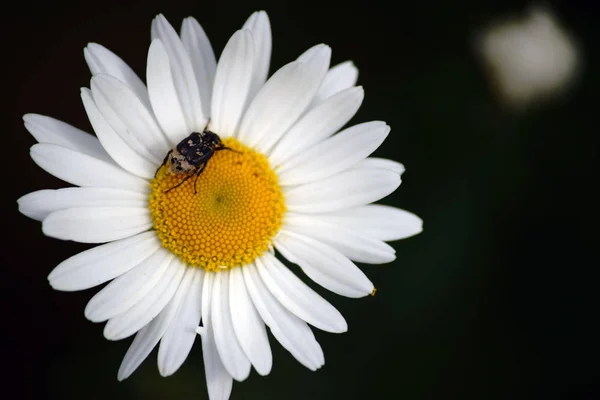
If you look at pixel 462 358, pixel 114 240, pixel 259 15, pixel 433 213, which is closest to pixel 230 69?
pixel 259 15

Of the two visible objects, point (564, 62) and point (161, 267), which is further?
point (564, 62)

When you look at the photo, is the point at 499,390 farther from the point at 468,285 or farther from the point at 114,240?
the point at 114,240

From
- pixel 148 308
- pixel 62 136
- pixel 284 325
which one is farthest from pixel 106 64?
pixel 284 325

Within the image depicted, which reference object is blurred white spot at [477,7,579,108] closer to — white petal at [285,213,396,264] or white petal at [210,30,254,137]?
white petal at [285,213,396,264]

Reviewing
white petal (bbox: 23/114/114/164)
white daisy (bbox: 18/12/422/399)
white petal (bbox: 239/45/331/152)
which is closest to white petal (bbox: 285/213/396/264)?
white daisy (bbox: 18/12/422/399)

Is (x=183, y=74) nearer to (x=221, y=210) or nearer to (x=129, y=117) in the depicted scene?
(x=129, y=117)
